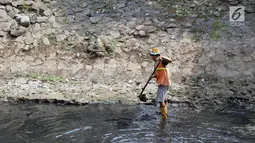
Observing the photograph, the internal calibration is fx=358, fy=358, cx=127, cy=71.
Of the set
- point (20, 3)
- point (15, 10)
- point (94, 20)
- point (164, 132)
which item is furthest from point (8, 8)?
point (164, 132)

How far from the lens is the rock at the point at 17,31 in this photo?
11.0m

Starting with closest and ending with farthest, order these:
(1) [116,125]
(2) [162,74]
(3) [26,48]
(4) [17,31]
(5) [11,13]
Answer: (1) [116,125], (2) [162,74], (3) [26,48], (4) [17,31], (5) [11,13]

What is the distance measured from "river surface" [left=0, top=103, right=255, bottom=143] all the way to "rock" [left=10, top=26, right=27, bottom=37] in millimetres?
3132

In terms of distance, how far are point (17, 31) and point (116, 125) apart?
17.9 feet

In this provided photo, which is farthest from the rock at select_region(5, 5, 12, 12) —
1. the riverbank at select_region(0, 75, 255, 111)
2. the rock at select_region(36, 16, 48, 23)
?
the riverbank at select_region(0, 75, 255, 111)

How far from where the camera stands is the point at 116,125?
730 cm

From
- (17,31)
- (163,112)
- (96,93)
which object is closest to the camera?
→ (163,112)

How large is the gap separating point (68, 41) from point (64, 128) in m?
4.52

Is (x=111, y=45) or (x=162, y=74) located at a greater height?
(x=111, y=45)

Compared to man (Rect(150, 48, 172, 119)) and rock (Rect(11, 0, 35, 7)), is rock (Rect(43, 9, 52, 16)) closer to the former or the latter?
rock (Rect(11, 0, 35, 7))

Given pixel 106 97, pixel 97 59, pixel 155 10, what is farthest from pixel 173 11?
pixel 106 97

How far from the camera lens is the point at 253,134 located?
675cm

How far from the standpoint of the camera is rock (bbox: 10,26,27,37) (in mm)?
11047

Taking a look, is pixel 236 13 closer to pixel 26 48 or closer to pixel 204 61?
pixel 204 61
